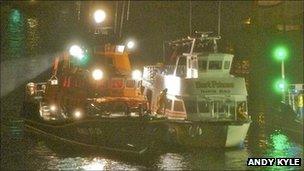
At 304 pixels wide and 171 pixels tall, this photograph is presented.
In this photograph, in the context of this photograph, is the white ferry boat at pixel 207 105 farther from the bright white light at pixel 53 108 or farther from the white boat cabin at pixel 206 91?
the bright white light at pixel 53 108

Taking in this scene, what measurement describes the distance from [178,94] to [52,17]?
201 feet

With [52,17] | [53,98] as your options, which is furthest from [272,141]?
[52,17]

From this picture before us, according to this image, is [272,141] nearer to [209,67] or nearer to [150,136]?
[209,67]

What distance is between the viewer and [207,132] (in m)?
24.3

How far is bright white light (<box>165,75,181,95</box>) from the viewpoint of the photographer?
991 inches

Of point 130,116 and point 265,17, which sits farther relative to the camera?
point 265,17

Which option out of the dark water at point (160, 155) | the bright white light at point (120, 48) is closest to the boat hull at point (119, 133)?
the dark water at point (160, 155)

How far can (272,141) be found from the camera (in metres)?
28.5

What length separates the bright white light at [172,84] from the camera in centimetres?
2516

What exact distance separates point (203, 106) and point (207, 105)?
231 mm

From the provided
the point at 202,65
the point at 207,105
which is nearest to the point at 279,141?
the point at 207,105

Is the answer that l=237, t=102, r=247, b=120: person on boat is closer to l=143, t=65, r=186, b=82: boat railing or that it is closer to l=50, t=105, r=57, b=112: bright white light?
l=143, t=65, r=186, b=82: boat railing

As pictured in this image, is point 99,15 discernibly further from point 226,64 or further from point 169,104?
point 226,64

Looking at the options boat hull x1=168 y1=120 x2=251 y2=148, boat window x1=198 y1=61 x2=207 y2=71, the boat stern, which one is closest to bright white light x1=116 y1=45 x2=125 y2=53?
boat window x1=198 y1=61 x2=207 y2=71
